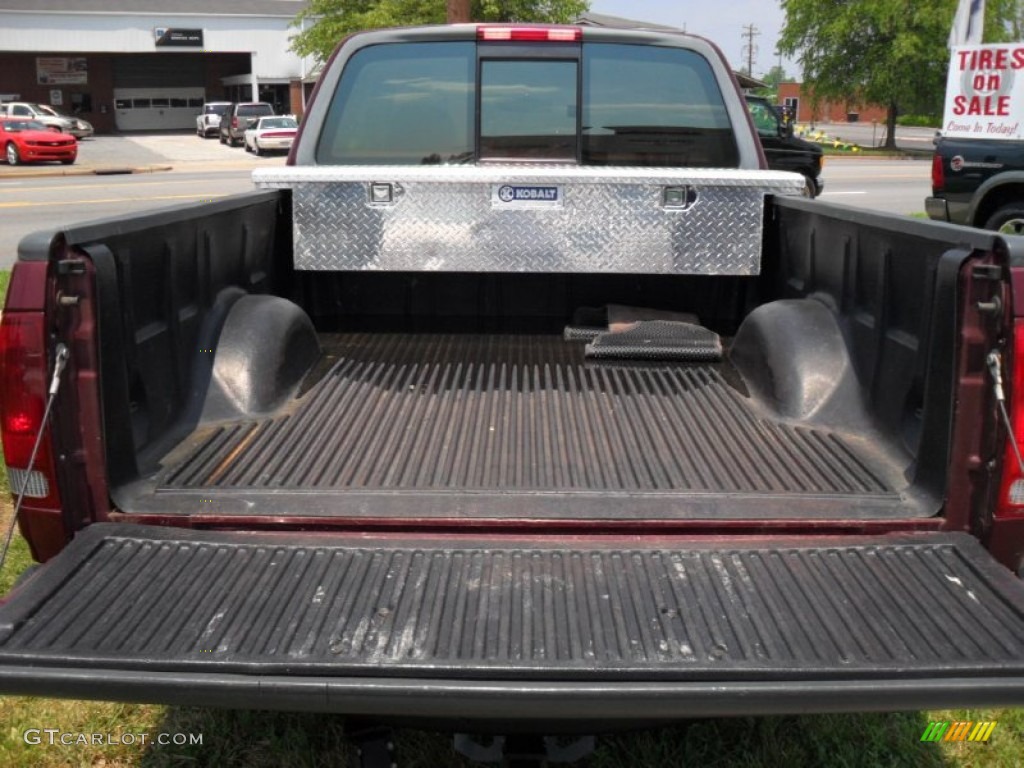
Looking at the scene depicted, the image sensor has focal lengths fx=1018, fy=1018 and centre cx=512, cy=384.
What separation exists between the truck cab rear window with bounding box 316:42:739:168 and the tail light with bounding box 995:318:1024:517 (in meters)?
2.24

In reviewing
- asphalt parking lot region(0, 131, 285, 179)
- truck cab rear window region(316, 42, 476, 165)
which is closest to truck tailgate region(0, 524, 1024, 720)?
truck cab rear window region(316, 42, 476, 165)

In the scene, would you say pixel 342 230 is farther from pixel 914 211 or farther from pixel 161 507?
pixel 914 211

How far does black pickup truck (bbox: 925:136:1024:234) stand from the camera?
10227 mm

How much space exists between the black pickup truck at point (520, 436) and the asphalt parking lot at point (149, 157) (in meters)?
25.5

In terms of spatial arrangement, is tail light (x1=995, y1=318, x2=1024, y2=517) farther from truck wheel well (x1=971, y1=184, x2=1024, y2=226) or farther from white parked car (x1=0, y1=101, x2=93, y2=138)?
white parked car (x1=0, y1=101, x2=93, y2=138)

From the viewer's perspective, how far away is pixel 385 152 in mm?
4246

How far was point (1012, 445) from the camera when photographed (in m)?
2.17

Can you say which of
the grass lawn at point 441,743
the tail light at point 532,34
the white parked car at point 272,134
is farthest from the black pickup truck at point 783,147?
the white parked car at point 272,134

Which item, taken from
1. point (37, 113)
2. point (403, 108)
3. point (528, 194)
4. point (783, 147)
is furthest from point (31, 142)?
point (528, 194)

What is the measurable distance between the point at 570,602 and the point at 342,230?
2.13 meters

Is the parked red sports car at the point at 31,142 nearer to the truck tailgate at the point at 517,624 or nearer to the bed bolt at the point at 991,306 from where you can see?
the truck tailgate at the point at 517,624

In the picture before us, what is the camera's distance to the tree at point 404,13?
25766 mm

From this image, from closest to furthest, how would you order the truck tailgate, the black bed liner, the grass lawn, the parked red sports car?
the truck tailgate < the black bed liner < the grass lawn < the parked red sports car

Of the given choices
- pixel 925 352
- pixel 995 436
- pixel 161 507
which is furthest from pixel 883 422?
pixel 161 507
